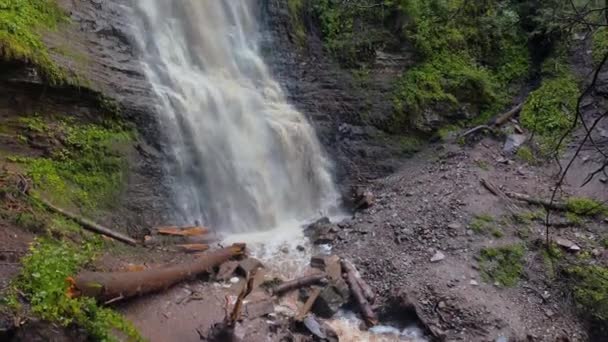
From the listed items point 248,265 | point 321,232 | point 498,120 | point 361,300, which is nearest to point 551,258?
point 361,300

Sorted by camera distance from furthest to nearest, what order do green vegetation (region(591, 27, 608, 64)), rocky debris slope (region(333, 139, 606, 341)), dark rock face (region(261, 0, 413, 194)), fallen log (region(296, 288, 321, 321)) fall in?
green vegetation (region(591, 27, 608, 64)) < dark rock face (region(261, 0, 413, 194)) < rocky debris slope (region(333, 139, 606, 341)) < fallen log (region(296, 288, 321, 321))

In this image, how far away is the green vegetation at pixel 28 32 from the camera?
7777 millimetres

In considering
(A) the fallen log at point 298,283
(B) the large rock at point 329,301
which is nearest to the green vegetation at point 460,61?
(A) the fallen log at point 298,283

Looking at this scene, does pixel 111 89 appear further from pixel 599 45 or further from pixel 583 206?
pixel 599 45

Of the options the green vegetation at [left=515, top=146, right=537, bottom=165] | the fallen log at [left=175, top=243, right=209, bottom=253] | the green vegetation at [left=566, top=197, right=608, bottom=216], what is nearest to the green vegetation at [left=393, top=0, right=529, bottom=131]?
the green vegetation at [left=515, top=146, right=537, bottom=165]

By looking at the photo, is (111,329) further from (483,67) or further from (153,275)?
(483,67)

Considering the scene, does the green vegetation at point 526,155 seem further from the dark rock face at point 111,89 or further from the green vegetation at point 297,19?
the dark rock face at point 111,89

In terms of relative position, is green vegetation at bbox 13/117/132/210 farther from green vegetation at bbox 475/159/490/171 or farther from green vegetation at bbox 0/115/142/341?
green vegetation at bbox 475/159/490/171

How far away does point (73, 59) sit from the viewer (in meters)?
8.84

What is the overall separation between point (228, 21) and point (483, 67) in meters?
6.87

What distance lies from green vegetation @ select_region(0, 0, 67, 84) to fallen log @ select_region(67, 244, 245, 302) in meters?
3.76

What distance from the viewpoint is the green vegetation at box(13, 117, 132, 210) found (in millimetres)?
7770

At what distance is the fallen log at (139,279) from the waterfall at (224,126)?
1525 mm

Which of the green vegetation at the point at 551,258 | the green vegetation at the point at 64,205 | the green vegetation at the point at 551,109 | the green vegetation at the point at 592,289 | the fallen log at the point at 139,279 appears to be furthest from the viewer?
the green vegetation at the point at 551,109
